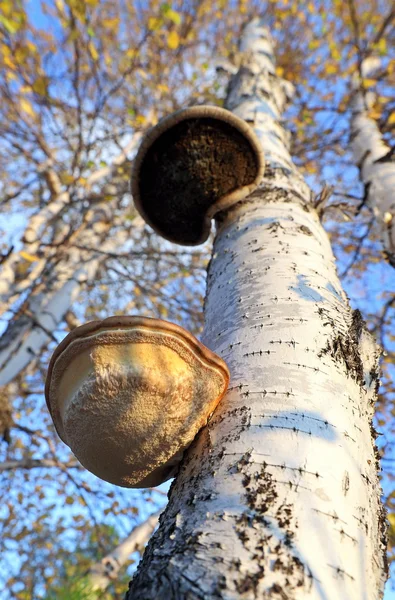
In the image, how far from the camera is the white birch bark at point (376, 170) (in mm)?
3072

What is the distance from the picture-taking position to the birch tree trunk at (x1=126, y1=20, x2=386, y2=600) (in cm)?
86

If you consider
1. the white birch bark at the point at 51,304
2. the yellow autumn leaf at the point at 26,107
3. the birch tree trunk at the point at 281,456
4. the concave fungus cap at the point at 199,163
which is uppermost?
the yellow autumn leaf at the point at 26,107

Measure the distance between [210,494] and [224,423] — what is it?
0.76ft

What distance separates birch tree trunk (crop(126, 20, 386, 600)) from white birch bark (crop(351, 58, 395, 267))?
1.41 meters

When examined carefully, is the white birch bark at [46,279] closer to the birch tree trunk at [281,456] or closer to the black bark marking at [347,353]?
the birch tree trunk at [281,456]

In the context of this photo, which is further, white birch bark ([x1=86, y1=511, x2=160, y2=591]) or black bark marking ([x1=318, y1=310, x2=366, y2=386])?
white birch bark ([x1=86, y1=511, x2=160, y2=591])

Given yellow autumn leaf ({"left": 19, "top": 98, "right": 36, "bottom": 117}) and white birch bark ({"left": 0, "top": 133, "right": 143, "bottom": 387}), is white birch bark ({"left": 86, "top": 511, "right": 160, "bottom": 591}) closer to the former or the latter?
white birch bark ({"left": 0, "top": 133, "right": 143, "bottom": 387})

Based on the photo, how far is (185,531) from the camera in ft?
3.22

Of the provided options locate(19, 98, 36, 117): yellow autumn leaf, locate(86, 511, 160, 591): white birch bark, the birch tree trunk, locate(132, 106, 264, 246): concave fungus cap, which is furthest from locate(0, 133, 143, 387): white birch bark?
the birch tree trunk

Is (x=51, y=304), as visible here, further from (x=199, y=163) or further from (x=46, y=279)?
(x=199, y=163)

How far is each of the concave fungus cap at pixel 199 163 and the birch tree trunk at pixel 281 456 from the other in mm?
→ 447

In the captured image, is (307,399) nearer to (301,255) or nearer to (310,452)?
(310,452)

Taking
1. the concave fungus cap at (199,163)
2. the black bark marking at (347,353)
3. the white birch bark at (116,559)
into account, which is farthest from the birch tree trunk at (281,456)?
the white birch bark at (116,559)

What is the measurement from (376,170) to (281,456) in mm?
3266
